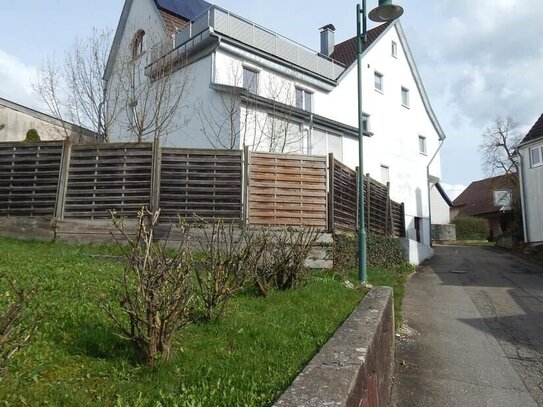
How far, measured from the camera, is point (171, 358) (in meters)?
3.51

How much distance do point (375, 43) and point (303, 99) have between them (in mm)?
8152

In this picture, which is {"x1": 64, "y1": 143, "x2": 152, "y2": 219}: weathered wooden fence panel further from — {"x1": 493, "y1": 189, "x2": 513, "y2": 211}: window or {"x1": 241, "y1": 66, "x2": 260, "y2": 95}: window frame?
{"x1": 493, "y1": 189, "x2": 513, "y2": 211}: window

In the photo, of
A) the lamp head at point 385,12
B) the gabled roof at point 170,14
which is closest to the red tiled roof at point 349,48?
the gabled roof at point 170,14

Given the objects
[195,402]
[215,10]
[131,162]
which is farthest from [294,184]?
[215,10]

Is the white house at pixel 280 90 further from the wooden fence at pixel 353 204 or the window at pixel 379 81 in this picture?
the wooden fence at pixel 353 204

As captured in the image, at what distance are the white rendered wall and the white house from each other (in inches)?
204

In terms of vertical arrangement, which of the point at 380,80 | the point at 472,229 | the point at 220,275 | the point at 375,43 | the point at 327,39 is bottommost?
the point at 220,275

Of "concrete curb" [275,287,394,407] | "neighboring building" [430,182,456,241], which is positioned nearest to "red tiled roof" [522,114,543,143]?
"neighboring building" [430,182,456,241]

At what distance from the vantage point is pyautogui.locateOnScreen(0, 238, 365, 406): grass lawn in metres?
2.85

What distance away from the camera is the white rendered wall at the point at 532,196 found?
74.5ft

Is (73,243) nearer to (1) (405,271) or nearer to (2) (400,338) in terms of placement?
(2) (400,338)

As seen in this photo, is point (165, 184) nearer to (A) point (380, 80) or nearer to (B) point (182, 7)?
(B) point (182, 7)

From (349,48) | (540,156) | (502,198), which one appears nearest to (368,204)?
(540,156)

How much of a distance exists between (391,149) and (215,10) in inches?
523
